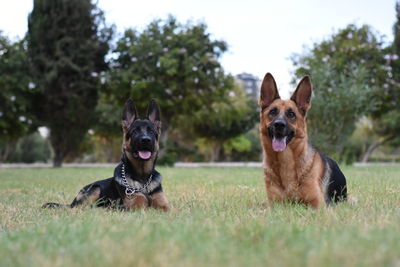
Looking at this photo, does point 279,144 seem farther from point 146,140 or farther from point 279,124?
point 146,140

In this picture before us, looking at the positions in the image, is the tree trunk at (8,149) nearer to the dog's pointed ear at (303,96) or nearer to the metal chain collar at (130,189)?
the metal chain collar at (130,189)

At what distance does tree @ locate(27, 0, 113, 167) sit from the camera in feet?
75.8

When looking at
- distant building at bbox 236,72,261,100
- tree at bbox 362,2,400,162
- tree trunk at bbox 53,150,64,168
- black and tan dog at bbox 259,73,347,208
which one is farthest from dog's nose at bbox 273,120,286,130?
distant building at bbox 236,72,261,100

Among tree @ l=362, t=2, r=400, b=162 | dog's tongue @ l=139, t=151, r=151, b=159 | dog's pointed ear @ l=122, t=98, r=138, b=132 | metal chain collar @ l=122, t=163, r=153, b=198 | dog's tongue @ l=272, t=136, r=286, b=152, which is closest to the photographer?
dog's tongue @ l=272, t=136, r=286, b=152

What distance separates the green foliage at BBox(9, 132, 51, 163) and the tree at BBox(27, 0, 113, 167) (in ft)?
54.4

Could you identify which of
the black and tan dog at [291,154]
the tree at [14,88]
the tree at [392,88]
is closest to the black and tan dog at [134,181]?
the black and tan dog at [291,154]

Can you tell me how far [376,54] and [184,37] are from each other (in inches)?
517

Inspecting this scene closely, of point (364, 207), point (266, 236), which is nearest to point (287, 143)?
point (364, 207)

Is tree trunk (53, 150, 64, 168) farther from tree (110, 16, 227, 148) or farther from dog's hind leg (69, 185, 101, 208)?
dog's hind leg (69, 185, 101, 208)

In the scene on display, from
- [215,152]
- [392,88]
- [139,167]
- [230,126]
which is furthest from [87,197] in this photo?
[215,152]

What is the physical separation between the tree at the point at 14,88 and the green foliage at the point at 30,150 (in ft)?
50.8

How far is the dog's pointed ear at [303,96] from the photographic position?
17.9 feet

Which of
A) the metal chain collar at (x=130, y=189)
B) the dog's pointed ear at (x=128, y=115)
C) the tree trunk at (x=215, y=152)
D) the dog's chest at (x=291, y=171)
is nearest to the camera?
the dog's chest at (x=291, y=171)

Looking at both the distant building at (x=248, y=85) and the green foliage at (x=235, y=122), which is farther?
the distant building at (x=248, y=85)
